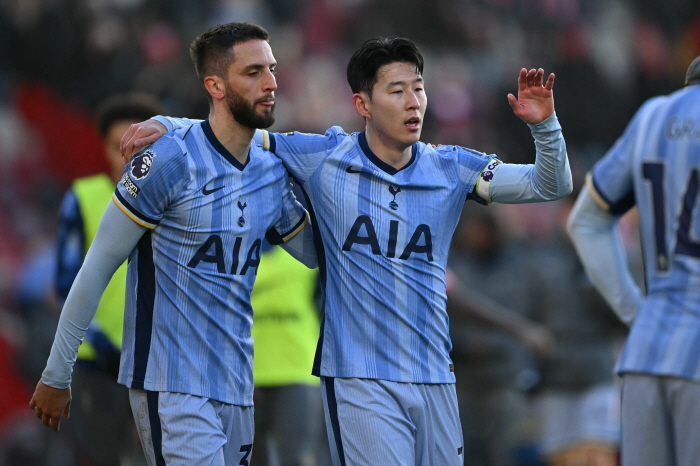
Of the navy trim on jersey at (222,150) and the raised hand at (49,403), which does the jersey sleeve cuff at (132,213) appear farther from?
the raised hand at (49,403)

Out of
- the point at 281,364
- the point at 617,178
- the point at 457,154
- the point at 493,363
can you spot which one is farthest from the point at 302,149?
the point at 493,363

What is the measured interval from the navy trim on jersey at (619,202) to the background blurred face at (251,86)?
1.45m

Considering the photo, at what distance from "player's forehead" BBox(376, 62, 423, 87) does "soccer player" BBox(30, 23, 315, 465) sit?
548 mm

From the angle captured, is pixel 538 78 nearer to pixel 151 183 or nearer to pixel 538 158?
pixel 538 158

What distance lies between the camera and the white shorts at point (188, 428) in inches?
154

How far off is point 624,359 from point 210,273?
1.72m

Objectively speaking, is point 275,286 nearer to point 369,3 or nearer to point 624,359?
point 624,359

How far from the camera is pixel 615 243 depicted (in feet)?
12.3

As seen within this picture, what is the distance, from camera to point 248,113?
4.23m

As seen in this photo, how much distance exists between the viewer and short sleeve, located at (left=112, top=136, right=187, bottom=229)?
13.1 feet

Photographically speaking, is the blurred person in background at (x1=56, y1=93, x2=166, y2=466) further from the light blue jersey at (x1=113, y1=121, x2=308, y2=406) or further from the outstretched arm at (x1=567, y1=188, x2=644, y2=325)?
the outstretched arm at (x1=567, y1=188, x2=644, y2=325)

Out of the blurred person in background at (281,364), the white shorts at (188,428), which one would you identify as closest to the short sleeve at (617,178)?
the white shorts at (188,428)


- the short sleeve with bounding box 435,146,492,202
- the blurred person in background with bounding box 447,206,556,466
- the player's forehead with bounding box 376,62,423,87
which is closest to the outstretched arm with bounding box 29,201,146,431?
the player's forehead with bounding box 376,62,423,87

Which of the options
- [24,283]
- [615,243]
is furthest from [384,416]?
[24,283]
